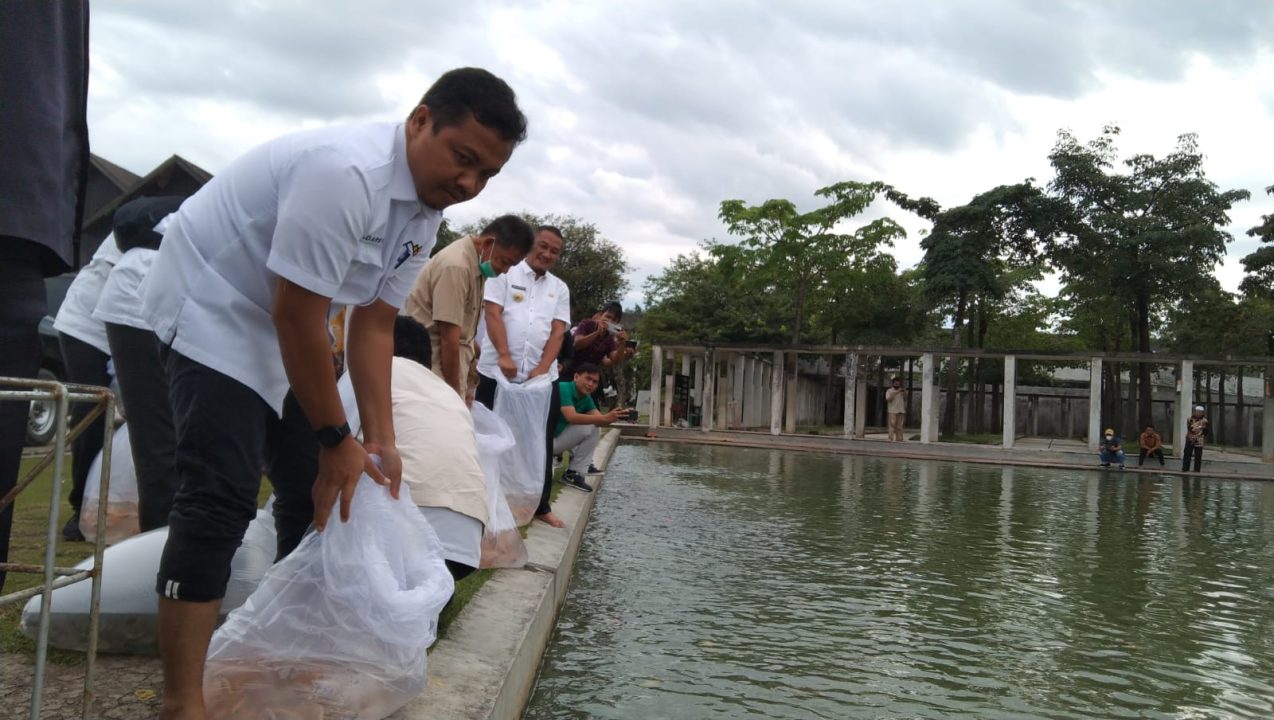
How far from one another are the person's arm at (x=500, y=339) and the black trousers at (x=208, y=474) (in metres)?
3.57

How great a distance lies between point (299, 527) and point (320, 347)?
75 centimetres

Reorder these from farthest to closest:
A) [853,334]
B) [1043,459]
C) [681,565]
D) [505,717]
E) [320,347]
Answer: [853,334] → [1043,459] → [681,565] → [505,717] → [320,347]

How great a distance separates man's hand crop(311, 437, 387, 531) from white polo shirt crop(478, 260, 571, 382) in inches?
143

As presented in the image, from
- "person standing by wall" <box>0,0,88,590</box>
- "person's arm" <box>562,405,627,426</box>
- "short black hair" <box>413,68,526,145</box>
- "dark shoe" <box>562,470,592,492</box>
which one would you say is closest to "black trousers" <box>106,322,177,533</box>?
"person standing by wall" <box>0,0,88,590</box>

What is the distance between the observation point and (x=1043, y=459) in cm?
2342

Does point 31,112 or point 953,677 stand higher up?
point 31,112

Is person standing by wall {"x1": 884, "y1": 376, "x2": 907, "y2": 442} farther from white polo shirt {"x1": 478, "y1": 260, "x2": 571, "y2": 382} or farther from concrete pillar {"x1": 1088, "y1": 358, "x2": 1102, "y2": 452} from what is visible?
white polo shirt {"x1": 478, "y1": 260, "x2": 571, "y2": 382}

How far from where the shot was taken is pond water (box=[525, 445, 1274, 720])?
365 centimetres

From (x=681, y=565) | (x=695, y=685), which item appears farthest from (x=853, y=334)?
(x=695, y=685)

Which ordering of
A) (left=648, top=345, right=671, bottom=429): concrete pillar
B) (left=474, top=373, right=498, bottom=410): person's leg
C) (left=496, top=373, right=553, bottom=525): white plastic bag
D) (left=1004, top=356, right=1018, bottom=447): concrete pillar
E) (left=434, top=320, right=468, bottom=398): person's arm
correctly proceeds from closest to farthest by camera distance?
1. (left=434, top=320, right=468, bottom=398): person's arm
2. (left=496, top=373, right=553, bottom=525): white plastic bag
3. (left=474, top=373, right=498, bottom=410): person's leg
4. (left=1004, top=356, right=1018, bottom=447): concrete pillar
5. (left=648, top=345, right=671, bottom=429): concrete pillar

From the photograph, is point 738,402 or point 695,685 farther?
point 738,402

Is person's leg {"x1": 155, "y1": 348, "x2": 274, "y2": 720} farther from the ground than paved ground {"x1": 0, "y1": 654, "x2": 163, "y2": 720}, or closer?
farther from the ground

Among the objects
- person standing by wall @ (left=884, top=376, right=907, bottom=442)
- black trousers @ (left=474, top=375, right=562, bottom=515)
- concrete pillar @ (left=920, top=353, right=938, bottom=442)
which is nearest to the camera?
black trousers @ (left=474, top=375, right=562, bottom=515)

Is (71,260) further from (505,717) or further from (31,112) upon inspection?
(505,717)
